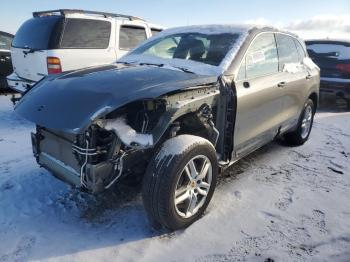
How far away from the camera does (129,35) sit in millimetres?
7422

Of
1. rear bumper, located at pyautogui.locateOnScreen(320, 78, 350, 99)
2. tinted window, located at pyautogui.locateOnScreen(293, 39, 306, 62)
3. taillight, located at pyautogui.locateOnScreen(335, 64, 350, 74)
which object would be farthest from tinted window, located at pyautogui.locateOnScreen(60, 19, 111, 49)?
taillight, located at pyautogui.locateOnScreen(335, 64, 350, 74)

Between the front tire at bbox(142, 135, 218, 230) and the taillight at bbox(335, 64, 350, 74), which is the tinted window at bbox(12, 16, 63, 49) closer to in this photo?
the front tire at bbox(142, 135, 218, 230)

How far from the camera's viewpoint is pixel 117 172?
9.14 feet

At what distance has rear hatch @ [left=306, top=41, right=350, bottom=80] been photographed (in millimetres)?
8430

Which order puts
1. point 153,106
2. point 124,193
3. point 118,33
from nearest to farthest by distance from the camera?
1. point 153,106
2. point 124,193
3. point 118,33

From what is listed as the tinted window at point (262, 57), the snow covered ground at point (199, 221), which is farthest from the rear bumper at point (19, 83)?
the tinted window at point (262, 57)

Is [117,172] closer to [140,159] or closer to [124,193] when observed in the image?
[140,159]

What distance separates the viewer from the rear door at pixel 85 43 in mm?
6137

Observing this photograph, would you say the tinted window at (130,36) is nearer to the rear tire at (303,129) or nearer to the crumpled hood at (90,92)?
the rear tire at (303,129)

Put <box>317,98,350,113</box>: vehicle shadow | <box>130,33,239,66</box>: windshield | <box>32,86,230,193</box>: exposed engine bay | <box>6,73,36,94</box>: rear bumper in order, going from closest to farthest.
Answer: <box>32,86,230,193</box>: exposed engine bay < <box>130,33,239,66</box>: windshield < <box>6,73,36,94</box>: rear bumper < <box>317,98,350,113</box>: vehicle shadow

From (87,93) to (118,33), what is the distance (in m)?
4.68

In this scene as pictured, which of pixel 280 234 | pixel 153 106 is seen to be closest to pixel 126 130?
pixel 153 106

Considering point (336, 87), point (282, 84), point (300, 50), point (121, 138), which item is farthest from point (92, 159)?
point (336, 87)

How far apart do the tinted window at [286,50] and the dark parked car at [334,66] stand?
155 inches
